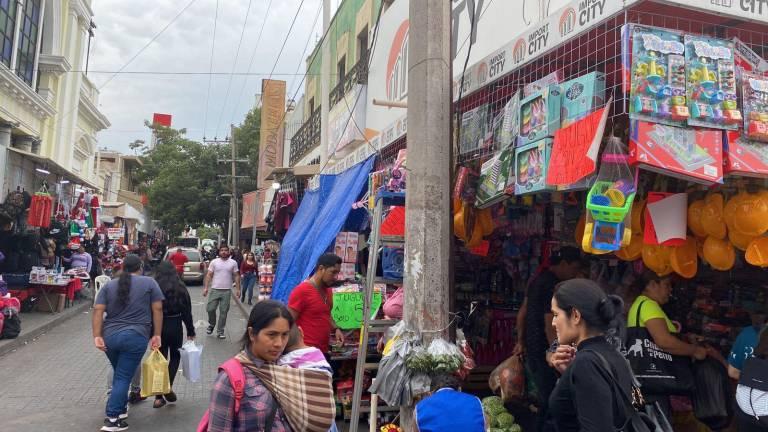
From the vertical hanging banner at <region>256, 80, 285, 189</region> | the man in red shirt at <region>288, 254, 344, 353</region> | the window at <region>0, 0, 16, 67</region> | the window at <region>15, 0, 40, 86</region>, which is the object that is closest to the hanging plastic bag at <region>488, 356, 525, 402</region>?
the man in red shirt at <region>288, 254, 344, 353</region>

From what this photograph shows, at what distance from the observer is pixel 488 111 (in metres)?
4.59

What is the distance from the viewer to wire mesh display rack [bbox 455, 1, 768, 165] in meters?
3.21

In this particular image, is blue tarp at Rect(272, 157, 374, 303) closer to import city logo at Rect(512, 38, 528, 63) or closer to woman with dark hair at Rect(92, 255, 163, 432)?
woman with dark hair at Rect(92, 255, 163, 432)

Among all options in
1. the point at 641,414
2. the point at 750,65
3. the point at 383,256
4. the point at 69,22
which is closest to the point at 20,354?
the point at 383,256

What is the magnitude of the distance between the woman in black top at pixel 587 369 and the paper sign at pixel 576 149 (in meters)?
0.92

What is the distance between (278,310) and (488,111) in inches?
112

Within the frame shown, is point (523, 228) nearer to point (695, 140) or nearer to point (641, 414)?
point (695, 140)

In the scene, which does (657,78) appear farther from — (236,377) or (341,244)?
(341,244)

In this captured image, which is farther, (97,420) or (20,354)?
(20,354)

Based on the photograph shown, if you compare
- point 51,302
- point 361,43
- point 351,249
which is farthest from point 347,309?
point 51,302

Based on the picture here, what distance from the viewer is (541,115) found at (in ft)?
11.8

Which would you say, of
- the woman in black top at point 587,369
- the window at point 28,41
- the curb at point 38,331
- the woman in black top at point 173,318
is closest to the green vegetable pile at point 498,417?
the woman in black top at point 587,369

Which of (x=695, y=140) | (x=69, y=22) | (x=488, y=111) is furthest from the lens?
(x=69, y=22)

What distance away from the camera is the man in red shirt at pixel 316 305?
4867mm
